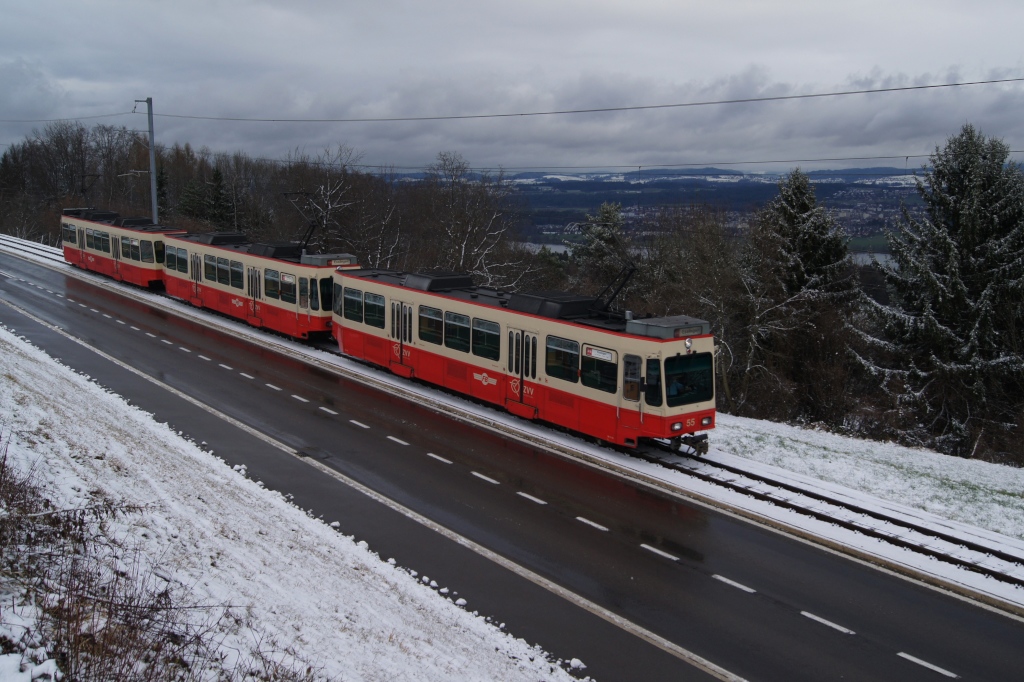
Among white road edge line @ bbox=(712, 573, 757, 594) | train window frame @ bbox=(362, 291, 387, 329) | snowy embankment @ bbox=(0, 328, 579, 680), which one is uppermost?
train window frame @ bbox=(362, 291, 387, 329)

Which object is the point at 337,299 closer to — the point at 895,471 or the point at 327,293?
the point at 327,293

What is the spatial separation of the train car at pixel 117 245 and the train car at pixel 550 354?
18.0 meters

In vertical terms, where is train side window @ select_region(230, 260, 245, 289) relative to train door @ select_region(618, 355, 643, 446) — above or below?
above

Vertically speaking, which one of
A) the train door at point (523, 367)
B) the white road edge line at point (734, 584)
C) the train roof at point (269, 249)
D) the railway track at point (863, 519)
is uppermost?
the train roof at point (269, 249)

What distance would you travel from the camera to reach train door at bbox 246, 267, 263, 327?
30.0m

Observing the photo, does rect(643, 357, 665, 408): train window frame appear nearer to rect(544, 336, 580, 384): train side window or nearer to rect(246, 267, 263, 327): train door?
rect(544, 336, 580, 384): train side window

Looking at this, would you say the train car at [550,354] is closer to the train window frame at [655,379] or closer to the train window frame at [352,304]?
the train window frame at [655,379]

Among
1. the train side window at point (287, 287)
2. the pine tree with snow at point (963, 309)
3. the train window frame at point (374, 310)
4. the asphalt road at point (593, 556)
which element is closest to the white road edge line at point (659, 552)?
the asphalt road at point (593, 556)

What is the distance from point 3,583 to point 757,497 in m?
12.1

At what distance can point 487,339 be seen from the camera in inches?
792

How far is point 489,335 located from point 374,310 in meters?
5.68

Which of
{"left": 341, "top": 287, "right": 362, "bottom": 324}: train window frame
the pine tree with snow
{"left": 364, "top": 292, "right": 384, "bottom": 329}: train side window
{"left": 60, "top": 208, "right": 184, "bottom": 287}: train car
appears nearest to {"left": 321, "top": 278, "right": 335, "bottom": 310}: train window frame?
{"left": 341, "top": 287, "right": 362, "bottom": 324}: train window frame

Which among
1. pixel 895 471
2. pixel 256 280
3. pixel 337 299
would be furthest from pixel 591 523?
pixel 256 280

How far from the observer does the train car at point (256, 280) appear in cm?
2778
